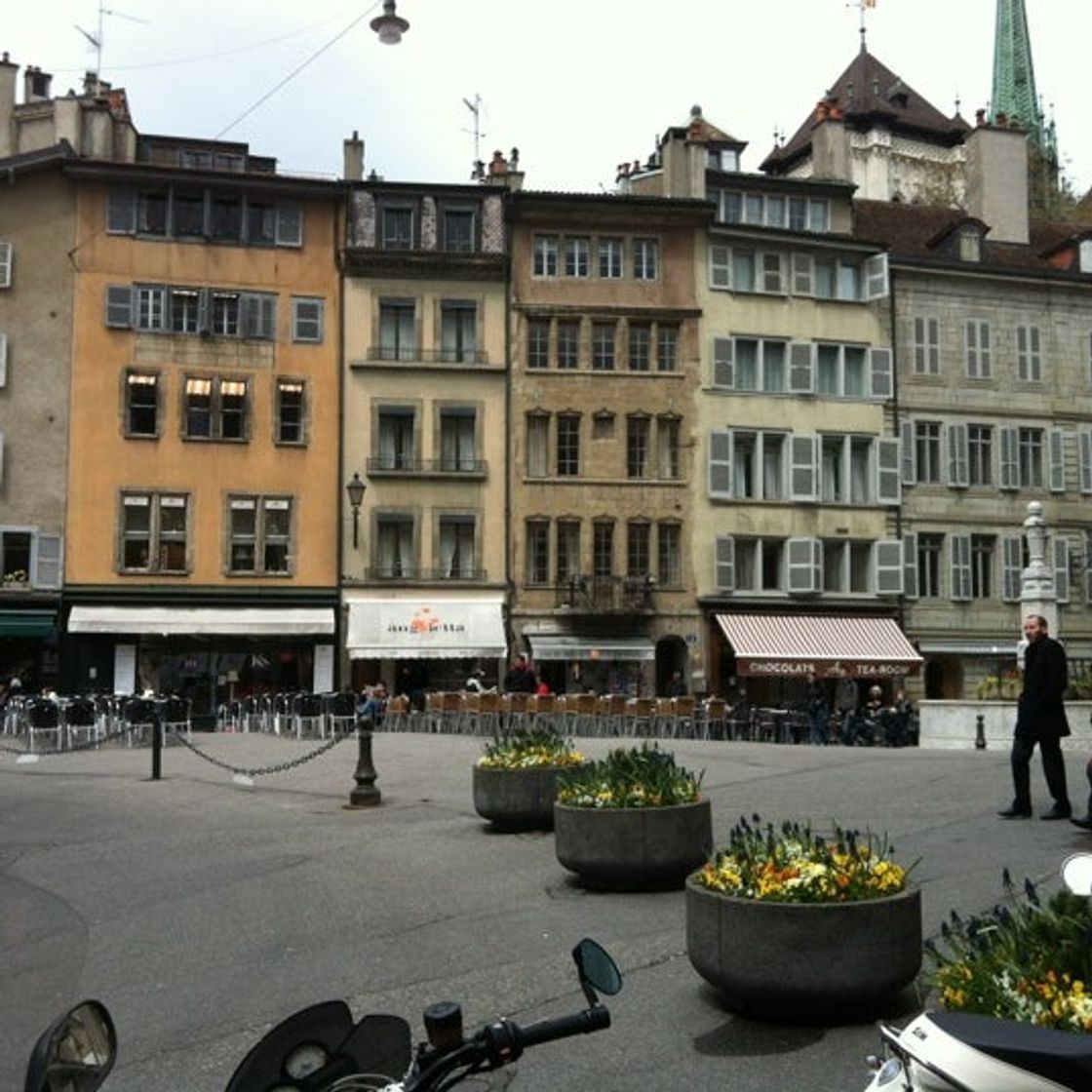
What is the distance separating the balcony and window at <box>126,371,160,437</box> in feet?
38.2

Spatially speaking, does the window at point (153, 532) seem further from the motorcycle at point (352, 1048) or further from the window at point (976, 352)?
the motorcycle at point (352, 1048)

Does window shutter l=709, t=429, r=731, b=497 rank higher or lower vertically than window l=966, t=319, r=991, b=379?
lower

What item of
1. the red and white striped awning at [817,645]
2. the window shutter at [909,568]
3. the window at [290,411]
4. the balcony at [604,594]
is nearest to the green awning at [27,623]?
the window at [290,411]

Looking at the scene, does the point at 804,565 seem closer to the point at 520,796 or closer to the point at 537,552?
the point at 537,552

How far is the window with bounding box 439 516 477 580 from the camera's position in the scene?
37.6m

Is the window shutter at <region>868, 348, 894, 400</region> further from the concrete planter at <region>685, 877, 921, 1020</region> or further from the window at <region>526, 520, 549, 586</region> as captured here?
the concrete planter at <region>685, 877, 921, 1020</region>

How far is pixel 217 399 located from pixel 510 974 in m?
31.8

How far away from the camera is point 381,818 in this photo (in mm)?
13742

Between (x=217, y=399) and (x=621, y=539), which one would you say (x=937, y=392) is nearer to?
(x=621, y=539)

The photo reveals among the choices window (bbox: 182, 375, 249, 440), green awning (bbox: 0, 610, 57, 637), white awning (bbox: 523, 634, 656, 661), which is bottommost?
white awning (bbox: 523, 634, 656, 661)

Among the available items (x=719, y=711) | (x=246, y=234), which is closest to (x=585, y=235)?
(x=246, y=234)

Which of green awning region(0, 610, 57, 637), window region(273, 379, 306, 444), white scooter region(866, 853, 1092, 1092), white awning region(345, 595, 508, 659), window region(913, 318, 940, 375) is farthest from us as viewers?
window region(913, 318, 940, 375)

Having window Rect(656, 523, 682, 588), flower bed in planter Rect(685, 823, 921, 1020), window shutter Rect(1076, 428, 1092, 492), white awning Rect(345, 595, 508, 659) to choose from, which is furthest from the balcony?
flower bed in planter Rect(685, 823, 921, 1020)

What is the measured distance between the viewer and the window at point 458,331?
38375 millimetres
